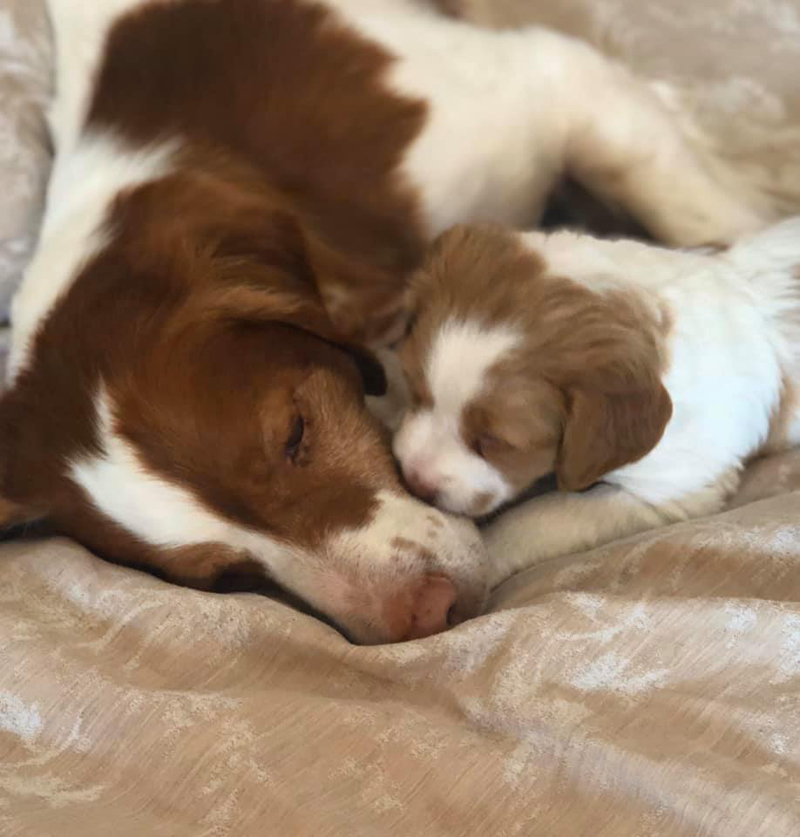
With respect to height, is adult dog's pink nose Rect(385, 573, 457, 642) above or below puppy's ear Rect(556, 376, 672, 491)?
below

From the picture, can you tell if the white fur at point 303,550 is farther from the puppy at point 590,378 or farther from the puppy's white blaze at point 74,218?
the puppy's white blaze at point 74,218

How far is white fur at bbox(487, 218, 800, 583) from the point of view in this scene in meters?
1.48

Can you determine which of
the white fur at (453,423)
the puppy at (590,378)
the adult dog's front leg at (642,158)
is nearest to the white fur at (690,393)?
the puppy at (590,378)

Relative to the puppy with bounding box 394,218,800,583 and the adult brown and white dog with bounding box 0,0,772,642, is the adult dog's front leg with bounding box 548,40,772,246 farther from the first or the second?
the puppy with bounding box 394,218,800,583

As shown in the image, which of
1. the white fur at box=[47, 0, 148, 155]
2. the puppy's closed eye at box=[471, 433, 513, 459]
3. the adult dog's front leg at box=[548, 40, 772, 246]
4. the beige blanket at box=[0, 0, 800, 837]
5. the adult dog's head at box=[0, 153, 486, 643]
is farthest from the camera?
the adult dog's front leg at box=[548, 40, 772, 246]

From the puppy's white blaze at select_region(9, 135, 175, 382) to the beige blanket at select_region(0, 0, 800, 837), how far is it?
406mm

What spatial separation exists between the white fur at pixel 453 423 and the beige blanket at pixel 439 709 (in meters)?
0.20

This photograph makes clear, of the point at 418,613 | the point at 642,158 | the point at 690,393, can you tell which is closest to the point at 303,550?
the point at 418,613

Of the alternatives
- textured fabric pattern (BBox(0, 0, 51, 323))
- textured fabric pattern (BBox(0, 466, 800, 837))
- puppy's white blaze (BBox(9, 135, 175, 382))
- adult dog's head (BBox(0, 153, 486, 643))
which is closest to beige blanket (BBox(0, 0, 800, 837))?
textured fabric pattern (BBox(0, 466, 800, 837))

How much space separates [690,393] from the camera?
4.86 ft

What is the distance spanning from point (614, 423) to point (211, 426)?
56 centimetres

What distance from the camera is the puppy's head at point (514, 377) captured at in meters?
1.36

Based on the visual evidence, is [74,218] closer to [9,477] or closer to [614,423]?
[9,477]

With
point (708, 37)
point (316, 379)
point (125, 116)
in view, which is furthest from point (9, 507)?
point (708, 37)
